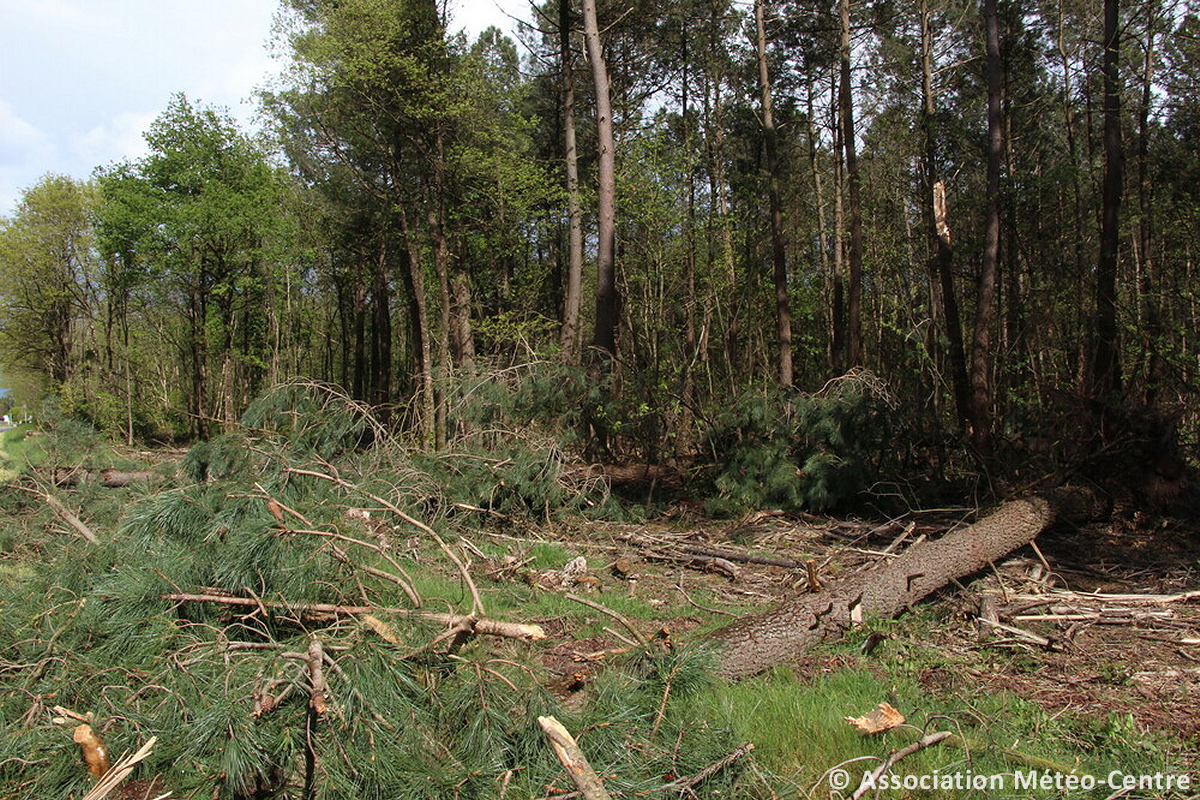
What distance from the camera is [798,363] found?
22.6 m

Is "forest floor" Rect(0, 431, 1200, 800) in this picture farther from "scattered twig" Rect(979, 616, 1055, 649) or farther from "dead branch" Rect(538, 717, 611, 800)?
"dead branch" Rect(538, 717, 611, 800)

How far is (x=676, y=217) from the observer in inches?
706

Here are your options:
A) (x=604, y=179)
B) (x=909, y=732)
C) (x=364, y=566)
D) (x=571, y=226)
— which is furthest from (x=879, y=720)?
(x=571, y=226)

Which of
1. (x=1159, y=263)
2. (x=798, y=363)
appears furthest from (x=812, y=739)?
(x=798, y=363)

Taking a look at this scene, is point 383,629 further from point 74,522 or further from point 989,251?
point 989,251

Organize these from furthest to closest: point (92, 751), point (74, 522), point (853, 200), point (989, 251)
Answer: point (853, 200)
point (989, 251)
point (74, 522)
point (92, 751)

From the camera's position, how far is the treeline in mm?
11797

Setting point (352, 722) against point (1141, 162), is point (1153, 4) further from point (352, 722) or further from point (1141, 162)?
point (352, 722)

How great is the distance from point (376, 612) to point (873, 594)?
3.27 meters

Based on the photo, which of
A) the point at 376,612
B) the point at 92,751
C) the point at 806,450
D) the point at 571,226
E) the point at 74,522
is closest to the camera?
the point at 92,751

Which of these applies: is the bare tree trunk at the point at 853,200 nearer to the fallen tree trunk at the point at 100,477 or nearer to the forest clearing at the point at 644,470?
the forest clearing at the point at 644,470

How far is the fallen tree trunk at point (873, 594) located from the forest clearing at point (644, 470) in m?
0.03

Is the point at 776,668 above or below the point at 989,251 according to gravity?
below

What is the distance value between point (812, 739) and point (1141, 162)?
1805 cm
